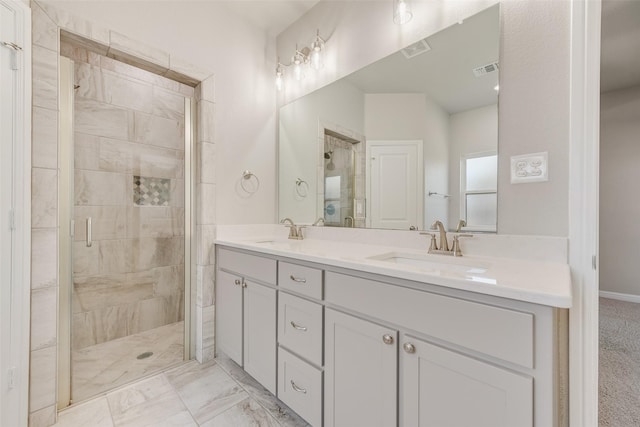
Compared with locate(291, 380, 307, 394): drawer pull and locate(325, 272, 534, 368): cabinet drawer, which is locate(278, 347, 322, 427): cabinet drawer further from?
locate(325, 272, 534, 368): cabinet drawer

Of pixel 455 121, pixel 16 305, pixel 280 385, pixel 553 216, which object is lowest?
pixel 280 385

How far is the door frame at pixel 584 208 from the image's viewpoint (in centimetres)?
93

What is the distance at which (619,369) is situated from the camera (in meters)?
1.78

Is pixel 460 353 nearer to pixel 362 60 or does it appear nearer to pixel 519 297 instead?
pixel 519 297

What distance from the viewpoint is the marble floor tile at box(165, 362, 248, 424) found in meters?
1.47

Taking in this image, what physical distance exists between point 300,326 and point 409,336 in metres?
0.55

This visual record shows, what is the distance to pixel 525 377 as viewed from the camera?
69cm

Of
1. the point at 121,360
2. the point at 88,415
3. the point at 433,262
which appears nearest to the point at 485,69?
the point at 433,262

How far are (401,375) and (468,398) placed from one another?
0.69ft

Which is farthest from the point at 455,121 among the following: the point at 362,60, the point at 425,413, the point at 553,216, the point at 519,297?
the point at 425,413

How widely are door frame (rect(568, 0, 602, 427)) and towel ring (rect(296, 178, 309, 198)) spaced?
158 centimetres

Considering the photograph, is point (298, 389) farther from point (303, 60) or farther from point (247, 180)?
point (303, 60)

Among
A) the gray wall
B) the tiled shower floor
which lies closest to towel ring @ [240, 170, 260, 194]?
the tiled shower floor

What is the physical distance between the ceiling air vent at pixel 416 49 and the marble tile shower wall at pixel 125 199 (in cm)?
185
